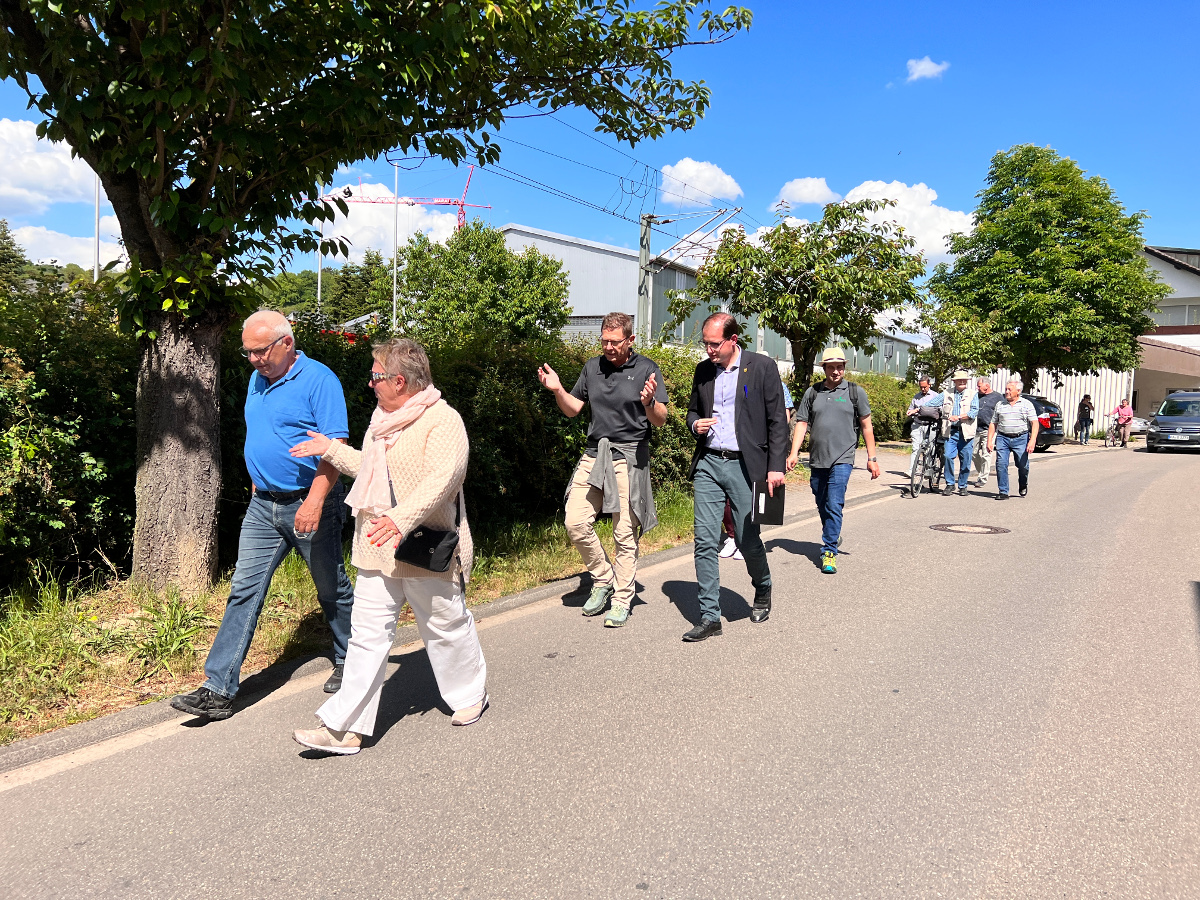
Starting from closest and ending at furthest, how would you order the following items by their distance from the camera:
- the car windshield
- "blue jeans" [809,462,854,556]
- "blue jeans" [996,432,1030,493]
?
"blue jeans" [809,462,854,556] < "blue jeans" [996,432,1030,493] < the car windshield

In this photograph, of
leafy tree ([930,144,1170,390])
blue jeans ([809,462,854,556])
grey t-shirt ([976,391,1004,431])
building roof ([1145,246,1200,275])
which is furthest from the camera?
building roof ([1145,246,1200,275])

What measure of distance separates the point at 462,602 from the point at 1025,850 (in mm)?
2419

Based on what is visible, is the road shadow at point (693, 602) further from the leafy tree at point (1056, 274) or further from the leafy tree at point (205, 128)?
the leafy tree at point (1056, 274)

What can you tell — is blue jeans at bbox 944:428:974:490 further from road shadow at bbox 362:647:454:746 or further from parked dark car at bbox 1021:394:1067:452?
parked dark car at bbox 1021:394:1067:452

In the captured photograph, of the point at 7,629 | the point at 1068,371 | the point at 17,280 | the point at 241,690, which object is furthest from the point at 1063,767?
the point at 1068,371

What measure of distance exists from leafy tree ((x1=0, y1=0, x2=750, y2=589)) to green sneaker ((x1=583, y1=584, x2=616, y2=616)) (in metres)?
2.47

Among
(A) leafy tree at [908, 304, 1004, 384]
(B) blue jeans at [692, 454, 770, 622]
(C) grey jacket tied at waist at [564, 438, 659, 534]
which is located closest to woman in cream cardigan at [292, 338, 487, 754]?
(C) grey jacket tied at waist at [564, 438, 659, 534]

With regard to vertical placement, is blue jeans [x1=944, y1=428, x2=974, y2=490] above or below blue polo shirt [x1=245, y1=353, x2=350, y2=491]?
below

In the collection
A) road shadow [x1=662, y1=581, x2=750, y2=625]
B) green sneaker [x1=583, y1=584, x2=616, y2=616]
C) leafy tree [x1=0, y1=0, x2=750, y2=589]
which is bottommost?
road shadow [x1=662, y1=581, x2=750, y2=625]

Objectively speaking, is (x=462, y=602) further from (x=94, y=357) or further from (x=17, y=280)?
(x=17, y=280)

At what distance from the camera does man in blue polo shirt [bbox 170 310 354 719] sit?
3943 millimetres

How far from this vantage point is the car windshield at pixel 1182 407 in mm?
29516

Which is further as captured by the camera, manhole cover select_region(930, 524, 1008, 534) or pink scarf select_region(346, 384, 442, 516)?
manhole cover select_region(930, 524, 1008, 534)

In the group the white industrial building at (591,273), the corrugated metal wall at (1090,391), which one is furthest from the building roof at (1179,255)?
the white industrial building at (591,273)
